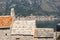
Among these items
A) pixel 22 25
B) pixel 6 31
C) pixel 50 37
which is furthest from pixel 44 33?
pixel 6 31

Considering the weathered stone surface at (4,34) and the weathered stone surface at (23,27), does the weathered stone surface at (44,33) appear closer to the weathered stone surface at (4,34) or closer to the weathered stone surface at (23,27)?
the weathered stone surface at (23,27)

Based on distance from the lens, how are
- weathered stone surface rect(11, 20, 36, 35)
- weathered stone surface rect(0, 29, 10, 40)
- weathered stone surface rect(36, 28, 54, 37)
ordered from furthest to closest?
weathered stone surface rect(36, 28, 54, 37) < weathered stone surface rect(11, 20, 36, 35) < weathered stone surface rect(0, 29, 10, 40)

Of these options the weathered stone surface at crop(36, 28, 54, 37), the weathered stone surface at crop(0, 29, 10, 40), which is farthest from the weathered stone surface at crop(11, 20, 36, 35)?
the weathered stone surface at crop(36, 28, 54, 37)

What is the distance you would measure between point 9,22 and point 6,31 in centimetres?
182

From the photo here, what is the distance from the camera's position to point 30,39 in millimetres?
34438

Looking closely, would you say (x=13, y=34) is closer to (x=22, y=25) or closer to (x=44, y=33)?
(x=22, y=25)

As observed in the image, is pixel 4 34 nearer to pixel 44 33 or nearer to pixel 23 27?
pixel 23 27

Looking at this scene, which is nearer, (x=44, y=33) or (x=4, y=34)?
(x=4, y=34)

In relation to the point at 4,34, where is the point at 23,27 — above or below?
above

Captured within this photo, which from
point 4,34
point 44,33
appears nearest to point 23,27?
point 4,34

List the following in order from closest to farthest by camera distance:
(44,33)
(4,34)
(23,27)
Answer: (4,34), (23,27), (44,33)

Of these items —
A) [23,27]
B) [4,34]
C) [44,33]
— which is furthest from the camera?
[44,33]

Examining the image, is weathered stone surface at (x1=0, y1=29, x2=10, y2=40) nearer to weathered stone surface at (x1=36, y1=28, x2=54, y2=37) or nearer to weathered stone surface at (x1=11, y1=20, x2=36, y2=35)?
weathered stone surface at (x1=11, y1=20, x2=36, y2=35)

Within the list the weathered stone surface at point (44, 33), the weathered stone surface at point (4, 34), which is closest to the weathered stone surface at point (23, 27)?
the weathered stone surface at point (4, 34)
